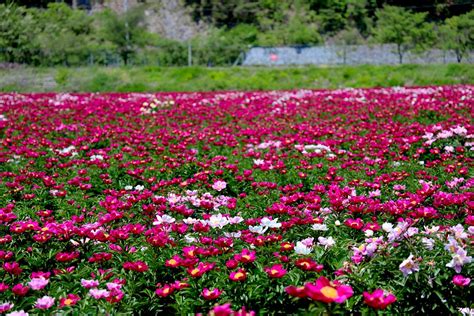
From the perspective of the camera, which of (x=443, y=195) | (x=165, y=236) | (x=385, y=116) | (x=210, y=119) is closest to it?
(x=165, y=236)

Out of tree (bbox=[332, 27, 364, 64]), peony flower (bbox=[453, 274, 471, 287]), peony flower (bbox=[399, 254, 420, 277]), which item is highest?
tree (bbox=[332, 27, 364, 64])

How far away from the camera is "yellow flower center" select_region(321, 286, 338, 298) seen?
4.66ft

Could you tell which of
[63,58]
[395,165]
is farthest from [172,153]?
[63,58]

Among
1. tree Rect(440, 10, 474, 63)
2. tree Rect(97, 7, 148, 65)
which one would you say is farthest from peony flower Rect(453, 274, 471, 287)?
tree Rect(97, 7, 148, 65)

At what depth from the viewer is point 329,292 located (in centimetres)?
143

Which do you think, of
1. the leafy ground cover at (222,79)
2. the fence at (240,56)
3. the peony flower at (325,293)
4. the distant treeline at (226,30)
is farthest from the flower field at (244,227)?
the fence at (240,56)

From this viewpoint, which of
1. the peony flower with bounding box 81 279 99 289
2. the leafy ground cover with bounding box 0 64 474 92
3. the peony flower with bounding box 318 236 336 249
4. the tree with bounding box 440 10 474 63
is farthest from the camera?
the tree with bounding box 440 10 474 63

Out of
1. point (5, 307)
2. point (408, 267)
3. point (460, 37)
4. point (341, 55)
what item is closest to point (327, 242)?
point (408, 267)

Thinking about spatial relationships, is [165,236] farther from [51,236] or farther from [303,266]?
[303,266]

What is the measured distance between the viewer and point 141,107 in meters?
10.2

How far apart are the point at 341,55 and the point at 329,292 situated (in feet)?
115

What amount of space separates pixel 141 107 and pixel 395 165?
6.79 meters

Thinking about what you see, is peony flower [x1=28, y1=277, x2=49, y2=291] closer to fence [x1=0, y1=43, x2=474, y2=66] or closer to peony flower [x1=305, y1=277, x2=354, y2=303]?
peony flower [x1=305, y1=277, x2=354, y2=303]

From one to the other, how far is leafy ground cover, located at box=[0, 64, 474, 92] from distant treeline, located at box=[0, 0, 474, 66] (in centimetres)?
772
